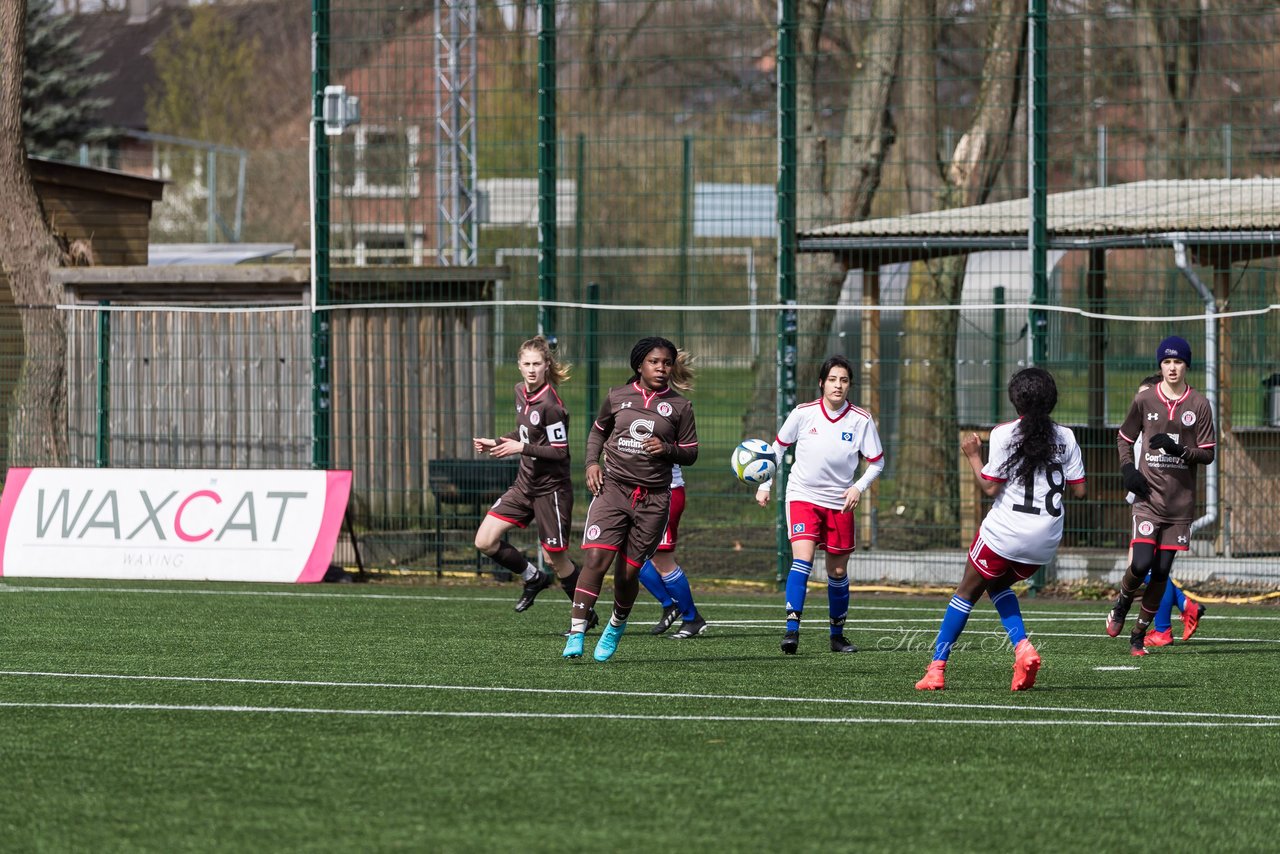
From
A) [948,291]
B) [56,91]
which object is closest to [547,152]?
[948,291]

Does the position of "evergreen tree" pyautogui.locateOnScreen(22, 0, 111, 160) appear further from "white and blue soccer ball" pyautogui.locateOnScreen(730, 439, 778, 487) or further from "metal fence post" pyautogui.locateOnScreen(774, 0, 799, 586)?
"white and blue soccer ball" pyautogui.locateOnScreen(730, 439, 778, 487)

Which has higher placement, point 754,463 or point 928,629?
point 754,463

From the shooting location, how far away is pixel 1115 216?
15.3 m

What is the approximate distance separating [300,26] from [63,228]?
3407cm

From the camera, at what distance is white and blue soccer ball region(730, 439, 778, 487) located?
1077 centimetres

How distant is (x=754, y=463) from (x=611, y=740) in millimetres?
3625

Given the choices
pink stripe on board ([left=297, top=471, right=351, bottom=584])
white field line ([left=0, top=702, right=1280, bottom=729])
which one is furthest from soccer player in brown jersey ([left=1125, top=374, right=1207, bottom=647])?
pink stripe on board ([left=297, top=471, right=351, bottom=584])

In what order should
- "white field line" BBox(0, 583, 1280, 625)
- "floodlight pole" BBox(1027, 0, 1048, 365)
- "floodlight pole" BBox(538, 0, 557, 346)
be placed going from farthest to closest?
1. "floodlight pole" BBox(538, 0, 557, 346)
2. "floodlight pole" BBox(1027, 0, 1048, 365)
3. "white field line" BBox(0, 583, 1280, 625)

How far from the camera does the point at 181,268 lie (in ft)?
57.2

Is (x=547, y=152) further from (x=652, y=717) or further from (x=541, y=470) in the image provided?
(x=652, y=717)

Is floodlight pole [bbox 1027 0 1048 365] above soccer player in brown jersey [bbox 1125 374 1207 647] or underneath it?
above

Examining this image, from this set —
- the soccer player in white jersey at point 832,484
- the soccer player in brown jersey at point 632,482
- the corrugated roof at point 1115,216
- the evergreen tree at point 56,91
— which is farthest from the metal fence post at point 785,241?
the evergreen tree at point 56,91

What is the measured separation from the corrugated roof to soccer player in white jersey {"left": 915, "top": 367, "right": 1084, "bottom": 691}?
614 cm

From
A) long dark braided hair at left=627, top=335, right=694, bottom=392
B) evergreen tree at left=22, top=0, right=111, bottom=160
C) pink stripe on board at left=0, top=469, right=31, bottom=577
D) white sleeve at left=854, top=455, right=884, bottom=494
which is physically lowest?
pink stripe on board at left=0, top=469, right=31, bottom=577
